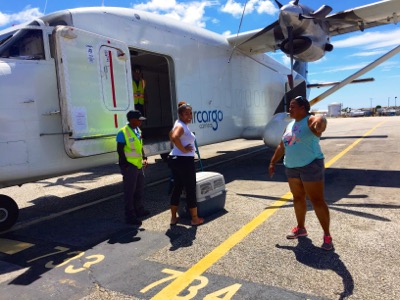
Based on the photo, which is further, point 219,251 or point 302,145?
point 219,251

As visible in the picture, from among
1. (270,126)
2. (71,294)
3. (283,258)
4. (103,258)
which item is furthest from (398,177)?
(71,294)

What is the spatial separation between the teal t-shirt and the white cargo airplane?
10.7 ft

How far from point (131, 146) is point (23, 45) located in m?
2.29

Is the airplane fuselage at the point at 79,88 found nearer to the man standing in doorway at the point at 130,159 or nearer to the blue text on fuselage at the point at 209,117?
the blue text on fuselage at the point at 209,117

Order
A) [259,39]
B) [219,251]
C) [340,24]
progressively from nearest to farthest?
[219,251]
[340,24]
[259,39]

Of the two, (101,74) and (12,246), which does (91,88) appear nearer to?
(101,74)

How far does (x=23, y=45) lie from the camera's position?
5.12 metres

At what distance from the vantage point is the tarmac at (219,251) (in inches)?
119

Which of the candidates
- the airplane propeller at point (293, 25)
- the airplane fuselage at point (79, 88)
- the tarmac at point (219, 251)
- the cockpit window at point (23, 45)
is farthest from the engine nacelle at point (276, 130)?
the cockpit window at point (23, 45)

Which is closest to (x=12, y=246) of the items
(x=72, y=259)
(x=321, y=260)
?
(x=72, y=259)

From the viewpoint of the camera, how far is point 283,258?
11.6ft

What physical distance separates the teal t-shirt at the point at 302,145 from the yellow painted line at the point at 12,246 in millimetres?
3572

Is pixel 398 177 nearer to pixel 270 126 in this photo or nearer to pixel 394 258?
pixel 270 126

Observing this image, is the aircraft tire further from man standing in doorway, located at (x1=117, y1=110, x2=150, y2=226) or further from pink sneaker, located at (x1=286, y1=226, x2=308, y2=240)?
pink sneaker, located at (x1=286, y1=226, x2=308, y2=240)
